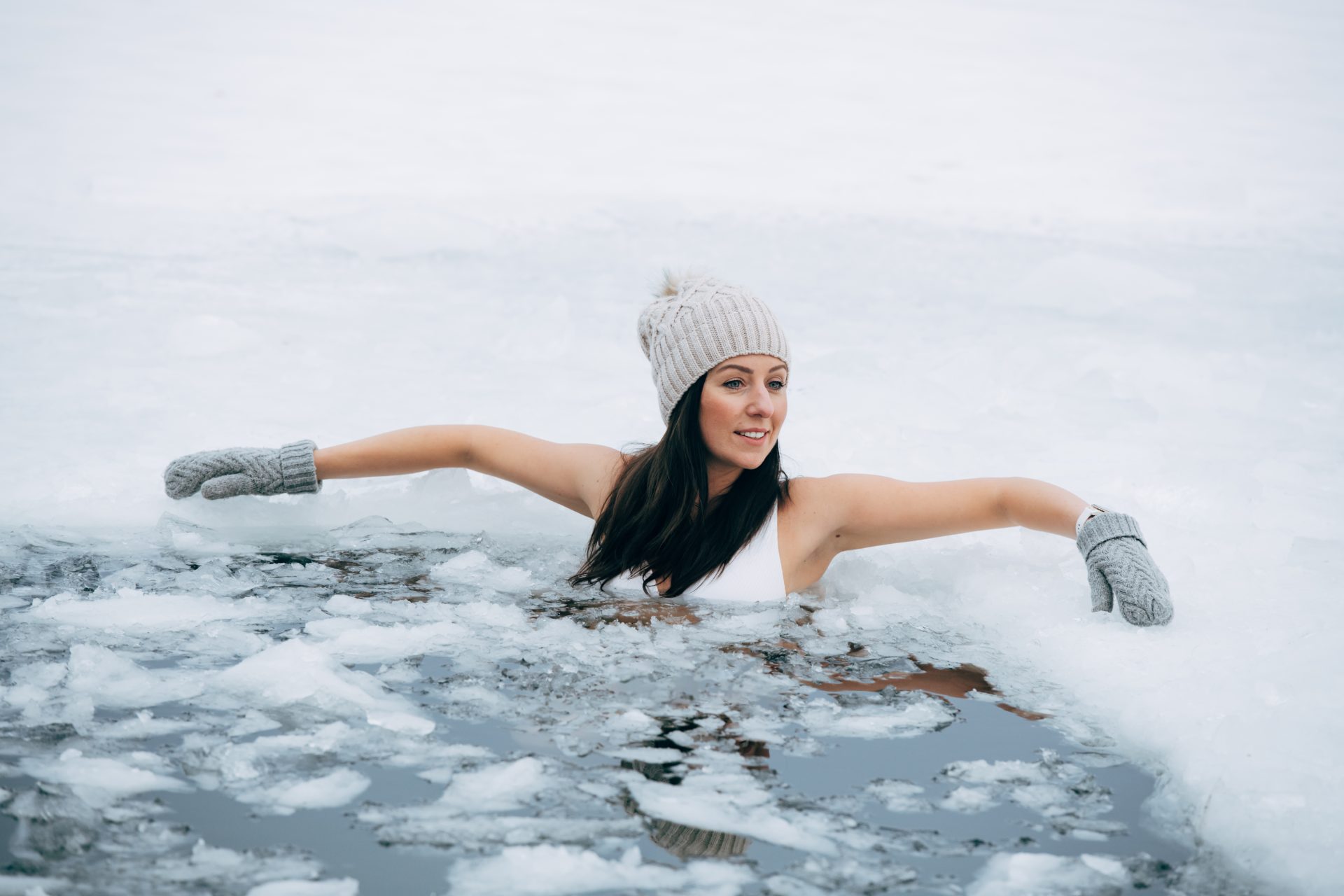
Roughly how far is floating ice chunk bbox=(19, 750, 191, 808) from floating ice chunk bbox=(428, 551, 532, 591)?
132 centimetres

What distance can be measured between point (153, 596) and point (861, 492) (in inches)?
75.8

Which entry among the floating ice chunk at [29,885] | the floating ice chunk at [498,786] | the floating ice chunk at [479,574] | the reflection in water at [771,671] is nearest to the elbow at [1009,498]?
the reflection in water at [771,671]

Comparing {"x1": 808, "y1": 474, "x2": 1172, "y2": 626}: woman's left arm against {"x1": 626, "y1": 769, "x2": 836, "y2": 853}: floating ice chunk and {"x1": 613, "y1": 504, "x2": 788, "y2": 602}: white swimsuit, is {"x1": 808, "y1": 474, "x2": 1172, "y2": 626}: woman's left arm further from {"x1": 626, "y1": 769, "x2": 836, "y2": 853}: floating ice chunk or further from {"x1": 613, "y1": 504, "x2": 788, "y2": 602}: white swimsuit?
{"x1": 626, "y1": 769, "x2": 836, "y2": 853}: floating ice chunk

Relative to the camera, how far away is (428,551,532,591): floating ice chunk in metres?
3.59

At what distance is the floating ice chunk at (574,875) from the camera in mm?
2008

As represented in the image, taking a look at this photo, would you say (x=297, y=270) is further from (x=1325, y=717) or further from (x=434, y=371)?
(x=1325, y=717)

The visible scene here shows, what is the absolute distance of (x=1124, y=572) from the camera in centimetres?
319

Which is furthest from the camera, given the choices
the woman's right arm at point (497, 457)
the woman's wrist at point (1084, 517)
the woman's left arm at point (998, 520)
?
the woman's right arm at point (497, 457)

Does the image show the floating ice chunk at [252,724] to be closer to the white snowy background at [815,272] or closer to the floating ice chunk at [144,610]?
the white snowy background at [815,272]

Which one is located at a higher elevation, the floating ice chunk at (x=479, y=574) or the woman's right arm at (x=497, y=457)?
the woman's right arm at (x=497, y=457)

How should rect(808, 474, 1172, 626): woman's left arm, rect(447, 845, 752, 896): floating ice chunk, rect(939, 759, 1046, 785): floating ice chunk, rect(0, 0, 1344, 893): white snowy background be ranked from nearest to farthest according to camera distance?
rect(447, 845, 752, 896): floating ice chunk < rect(939, 759, 1046, 785): floating ice chunk < rect(808, 474, 1172, 626): woman's left arm < rect(0, 0, 1344, 893): white snowy background

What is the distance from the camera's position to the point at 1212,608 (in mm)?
3336

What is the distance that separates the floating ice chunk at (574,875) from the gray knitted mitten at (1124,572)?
1544 mm

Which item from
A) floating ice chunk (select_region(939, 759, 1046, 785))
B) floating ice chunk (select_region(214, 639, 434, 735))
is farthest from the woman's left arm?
floating ice chunk (select_region(214, 639, 434, 735))
